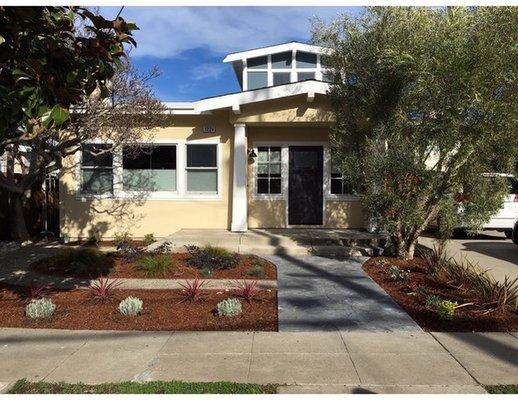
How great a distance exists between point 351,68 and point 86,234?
8.11 m

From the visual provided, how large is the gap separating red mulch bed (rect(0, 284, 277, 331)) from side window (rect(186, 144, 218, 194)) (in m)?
5.83

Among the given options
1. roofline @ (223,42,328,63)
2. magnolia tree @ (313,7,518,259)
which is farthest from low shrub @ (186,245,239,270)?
roofline @ (223,42,328,63)

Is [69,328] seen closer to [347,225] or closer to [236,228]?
[236,228]

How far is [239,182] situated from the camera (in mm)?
12227

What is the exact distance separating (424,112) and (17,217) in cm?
1000

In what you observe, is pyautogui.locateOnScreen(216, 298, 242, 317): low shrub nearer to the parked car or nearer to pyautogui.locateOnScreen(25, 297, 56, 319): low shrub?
pyautogui.locateOnScreen(25, 297, 56, 319): low shrub

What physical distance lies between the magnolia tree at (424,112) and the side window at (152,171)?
5.00 metres

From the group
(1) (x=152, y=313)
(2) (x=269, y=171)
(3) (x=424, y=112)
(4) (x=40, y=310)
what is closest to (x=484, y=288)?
(3) (x=424, y=112)

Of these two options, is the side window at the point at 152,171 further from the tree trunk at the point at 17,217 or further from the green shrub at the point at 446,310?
the green shrub at the point at 446,310

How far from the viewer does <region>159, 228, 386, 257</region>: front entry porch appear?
10.4 m

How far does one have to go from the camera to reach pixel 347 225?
1304cm

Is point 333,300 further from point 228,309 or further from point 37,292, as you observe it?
point 37,292

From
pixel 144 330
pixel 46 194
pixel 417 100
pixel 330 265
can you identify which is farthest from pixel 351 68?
pixel 46 194

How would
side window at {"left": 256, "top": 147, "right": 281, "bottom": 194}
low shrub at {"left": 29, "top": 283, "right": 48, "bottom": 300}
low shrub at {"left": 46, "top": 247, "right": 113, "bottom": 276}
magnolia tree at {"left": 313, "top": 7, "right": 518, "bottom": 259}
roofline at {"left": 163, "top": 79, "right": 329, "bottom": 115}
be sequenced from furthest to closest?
1. side window at {"left": 256, "top": 147, "right": 281, "bottom": 194}
2. roofline at {"left": 163, "top": 79, "right": 329, "bottom": 115}
3. low shrub at {"left": 46, "top": 247, "right": 113, "bottom": 276}
4. magnolia tree at {"left": 313, "top": 7, "right": 518, "bottom": 259}
5. low shrub at {"left": 29, "top": 283, "right": 48, "bottom": 300}
